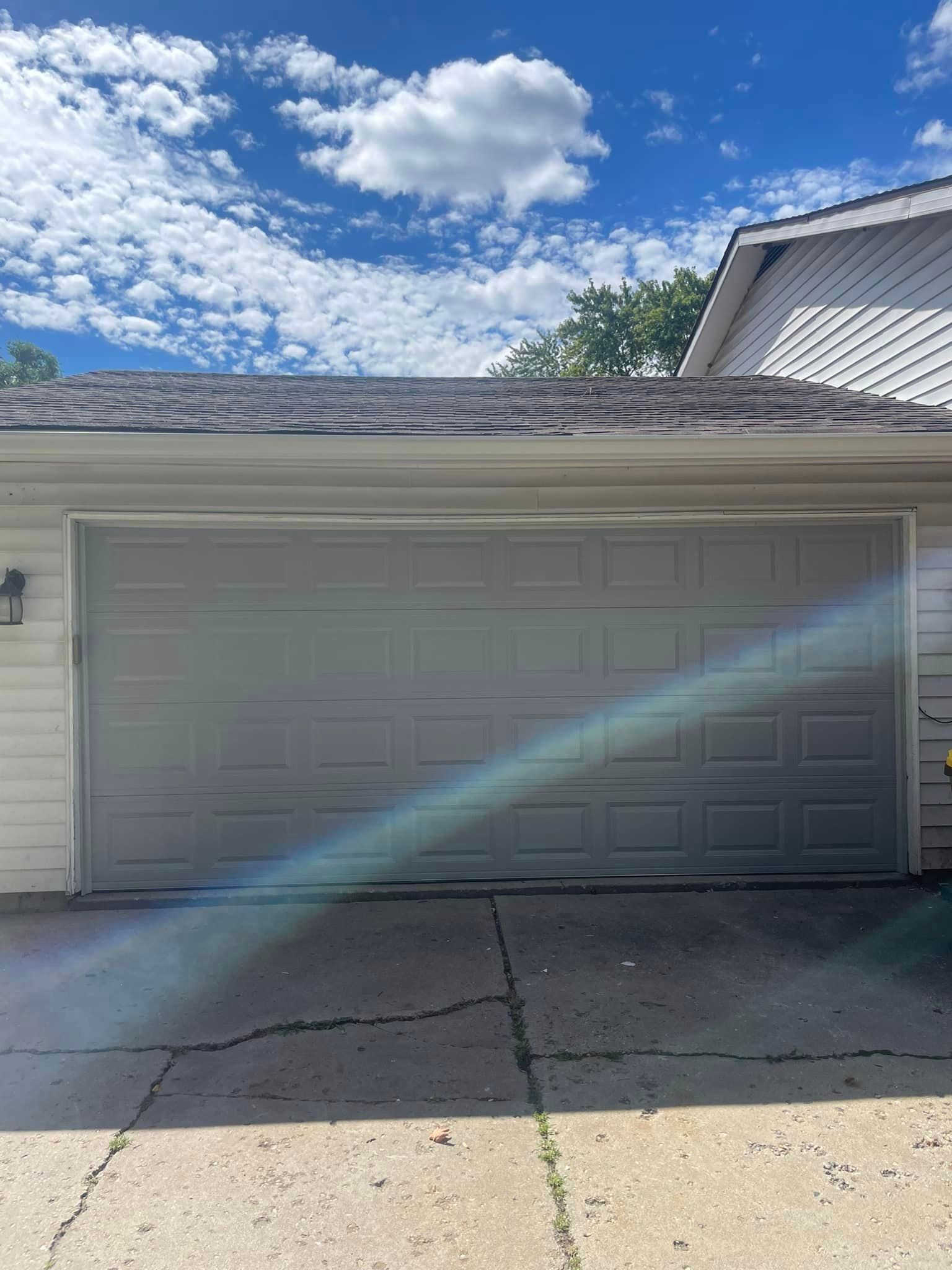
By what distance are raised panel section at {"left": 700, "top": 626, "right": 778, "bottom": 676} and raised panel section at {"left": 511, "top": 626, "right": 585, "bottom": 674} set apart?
0.82m

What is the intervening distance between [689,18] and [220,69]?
4.21 metres

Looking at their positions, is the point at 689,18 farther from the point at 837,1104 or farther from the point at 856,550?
the point at 837,1104

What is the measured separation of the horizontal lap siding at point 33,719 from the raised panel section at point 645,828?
320 cm

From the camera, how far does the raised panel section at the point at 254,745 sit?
467 centimetres

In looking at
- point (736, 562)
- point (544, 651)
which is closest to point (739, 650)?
point (736, 562)

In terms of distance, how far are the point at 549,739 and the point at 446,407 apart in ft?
7.46

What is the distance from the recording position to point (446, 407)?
521 centimetres

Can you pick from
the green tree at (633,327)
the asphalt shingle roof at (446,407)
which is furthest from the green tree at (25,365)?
the asphalt shingle roof at (446,407)

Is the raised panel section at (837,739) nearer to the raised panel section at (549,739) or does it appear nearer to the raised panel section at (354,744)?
the raised panel section at (549,739)

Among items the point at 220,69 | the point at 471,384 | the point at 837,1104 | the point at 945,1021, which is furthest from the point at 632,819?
the point at 220,69

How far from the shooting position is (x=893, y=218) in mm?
5488

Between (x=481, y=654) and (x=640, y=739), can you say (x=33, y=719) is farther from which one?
(x=640, y=739)

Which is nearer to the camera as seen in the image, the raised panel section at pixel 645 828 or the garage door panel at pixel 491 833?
the garage door panel at pixel 491 833

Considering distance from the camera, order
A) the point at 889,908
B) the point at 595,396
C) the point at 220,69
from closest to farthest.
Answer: the point at 889,908, the point at 595,396, the point at 220,69
